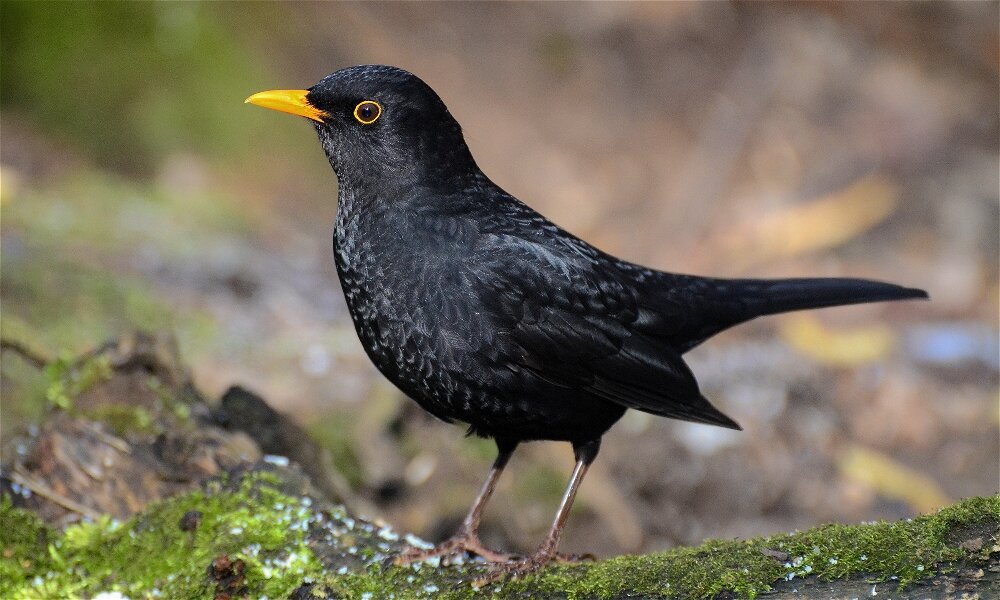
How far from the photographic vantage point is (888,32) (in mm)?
12062

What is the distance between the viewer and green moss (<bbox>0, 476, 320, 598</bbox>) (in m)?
3.79

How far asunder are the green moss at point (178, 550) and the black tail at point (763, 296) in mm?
2076

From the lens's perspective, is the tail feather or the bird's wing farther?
the tail feather

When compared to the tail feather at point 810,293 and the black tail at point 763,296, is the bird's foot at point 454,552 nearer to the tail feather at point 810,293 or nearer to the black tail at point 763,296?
the black tail at point 763,296

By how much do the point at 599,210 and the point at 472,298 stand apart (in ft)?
24.3

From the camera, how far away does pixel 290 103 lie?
4328mm

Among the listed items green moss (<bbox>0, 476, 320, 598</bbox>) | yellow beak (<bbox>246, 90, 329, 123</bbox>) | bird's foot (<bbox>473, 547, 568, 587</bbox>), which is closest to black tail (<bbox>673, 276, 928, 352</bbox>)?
bird's foot (<bbox>473, 547, 568, 587</bbox>)

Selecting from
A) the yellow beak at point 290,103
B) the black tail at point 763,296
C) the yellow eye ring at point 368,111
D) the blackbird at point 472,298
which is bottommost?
the blackbird at point 472,298

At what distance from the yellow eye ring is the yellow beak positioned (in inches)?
5.8

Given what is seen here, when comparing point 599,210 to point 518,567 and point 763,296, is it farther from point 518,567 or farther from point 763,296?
point 518,567

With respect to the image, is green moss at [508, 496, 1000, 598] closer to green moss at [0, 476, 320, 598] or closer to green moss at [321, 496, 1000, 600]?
green moss at [321, 496, 1000, 600]

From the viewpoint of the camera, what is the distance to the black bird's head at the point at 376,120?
4320 mm

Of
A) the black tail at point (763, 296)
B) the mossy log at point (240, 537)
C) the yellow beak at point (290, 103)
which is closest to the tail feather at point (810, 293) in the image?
the black tail at point (763, 296)

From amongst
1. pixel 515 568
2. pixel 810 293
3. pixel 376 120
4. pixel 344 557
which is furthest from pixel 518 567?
pixel 810 293
